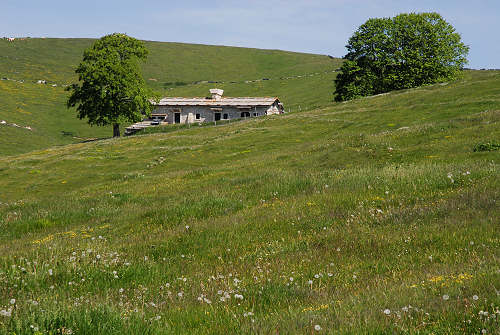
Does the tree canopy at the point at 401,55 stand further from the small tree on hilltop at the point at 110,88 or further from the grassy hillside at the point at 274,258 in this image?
the grassy hillside at the point at 274,258

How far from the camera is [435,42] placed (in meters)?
75.0

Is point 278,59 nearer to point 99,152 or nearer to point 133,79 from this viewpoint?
point 133,79

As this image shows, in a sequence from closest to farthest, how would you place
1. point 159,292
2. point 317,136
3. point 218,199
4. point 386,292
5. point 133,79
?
point 386,292
point 159,292
point 218,199
point 317,136
point 133,79

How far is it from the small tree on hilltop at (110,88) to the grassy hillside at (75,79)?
19393 millimetres

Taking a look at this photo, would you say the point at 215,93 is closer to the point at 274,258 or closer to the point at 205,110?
the point at 205,110

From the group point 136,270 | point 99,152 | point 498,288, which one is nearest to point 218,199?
point 136,270

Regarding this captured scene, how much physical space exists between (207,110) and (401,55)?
44.2 meters

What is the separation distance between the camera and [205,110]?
96.2 meters

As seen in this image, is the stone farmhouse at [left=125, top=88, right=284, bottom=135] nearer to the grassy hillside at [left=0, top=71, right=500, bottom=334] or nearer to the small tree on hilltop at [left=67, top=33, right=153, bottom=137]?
the small tree on hilltop at [left=67, top=33, right=153, bottom=137]

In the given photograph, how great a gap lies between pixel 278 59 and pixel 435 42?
12086cm

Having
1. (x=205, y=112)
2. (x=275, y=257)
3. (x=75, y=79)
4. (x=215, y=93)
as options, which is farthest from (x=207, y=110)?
(x=275, y=257)

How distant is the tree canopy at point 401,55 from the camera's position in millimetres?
75125

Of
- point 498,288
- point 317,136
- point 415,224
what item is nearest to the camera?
point 498,288

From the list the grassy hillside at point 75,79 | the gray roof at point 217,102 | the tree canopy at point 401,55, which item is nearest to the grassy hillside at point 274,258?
the tree canopy at point 401,55
